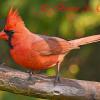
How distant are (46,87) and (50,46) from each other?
786 millimetres

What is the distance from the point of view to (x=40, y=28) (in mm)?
6605

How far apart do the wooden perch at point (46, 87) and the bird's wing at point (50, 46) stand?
0.44 m

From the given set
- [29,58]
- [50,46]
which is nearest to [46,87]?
[29,58]

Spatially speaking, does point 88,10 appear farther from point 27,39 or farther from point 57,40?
point 27,39

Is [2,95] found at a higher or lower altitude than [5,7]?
lower

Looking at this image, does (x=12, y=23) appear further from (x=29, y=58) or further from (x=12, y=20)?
(x=29, y=58)

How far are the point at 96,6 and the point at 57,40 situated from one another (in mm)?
464

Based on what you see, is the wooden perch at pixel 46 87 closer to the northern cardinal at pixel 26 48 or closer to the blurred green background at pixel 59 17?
the northern cardinal at pixel 26 48

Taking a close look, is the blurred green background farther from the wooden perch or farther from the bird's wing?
the wooden perch

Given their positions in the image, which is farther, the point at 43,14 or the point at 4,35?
the point at 43,14

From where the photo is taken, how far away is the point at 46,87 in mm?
4844

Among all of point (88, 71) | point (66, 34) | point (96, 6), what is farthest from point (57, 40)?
point (88, 71)

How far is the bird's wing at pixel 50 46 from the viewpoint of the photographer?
5.33 meters

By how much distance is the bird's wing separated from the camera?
5.33 meters
